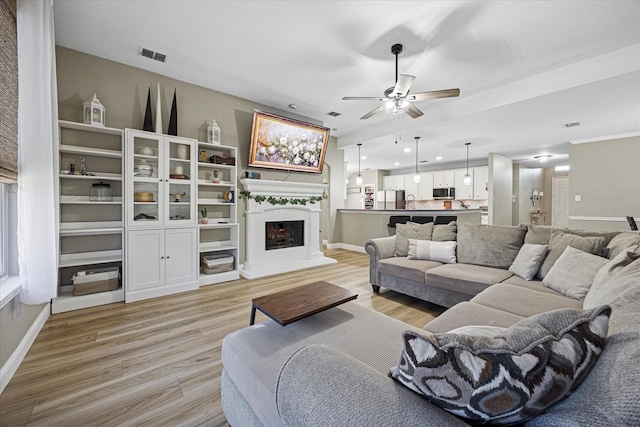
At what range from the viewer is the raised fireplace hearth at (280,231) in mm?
4117

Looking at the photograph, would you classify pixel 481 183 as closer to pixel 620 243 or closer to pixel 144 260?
pixel 620 243

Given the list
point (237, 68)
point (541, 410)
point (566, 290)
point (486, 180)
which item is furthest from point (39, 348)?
point (486, 180)

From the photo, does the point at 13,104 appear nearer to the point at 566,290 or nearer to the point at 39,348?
the point at 39,348

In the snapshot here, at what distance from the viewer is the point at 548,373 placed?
1.85 ft

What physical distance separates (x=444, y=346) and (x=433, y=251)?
259 cm

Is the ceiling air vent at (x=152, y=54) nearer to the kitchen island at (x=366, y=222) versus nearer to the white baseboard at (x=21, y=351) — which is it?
the white baseboard at (x=21, y=351)

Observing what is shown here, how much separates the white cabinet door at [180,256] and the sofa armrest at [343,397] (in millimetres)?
2892

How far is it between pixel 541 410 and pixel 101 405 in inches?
78.9

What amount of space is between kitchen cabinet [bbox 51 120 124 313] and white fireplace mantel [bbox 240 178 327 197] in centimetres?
159

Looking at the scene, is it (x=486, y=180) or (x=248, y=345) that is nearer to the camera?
(x=248, y=345)

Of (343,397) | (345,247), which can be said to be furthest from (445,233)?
(345,247)

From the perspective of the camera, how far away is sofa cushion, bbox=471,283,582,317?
1706 mm

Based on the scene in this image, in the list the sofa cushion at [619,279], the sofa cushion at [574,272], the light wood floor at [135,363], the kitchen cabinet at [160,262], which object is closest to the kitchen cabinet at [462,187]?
the light wood floor at [135,363]

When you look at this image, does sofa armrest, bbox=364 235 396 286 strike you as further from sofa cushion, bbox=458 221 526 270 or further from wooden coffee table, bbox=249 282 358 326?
wooden coffee table, bbox=249 282 358 326
